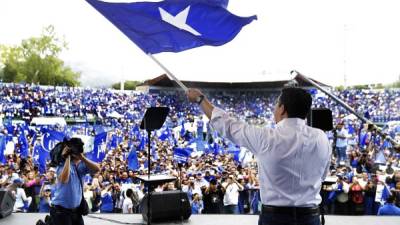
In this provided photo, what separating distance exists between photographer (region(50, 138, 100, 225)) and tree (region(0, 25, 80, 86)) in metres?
16.3

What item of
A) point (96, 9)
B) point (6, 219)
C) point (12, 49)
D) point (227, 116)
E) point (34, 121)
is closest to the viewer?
point (227, 116)

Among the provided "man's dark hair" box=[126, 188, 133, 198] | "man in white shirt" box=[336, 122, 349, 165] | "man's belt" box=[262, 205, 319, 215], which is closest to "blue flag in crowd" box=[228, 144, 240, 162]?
"man in white shirt" box=[336, 122, 349, 165]

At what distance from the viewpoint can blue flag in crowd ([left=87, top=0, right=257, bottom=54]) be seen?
7.27 ft

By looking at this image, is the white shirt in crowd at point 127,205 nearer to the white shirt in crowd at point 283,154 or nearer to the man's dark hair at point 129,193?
the man's dark hair at point 129,193

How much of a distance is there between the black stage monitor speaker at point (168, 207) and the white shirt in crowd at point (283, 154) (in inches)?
101

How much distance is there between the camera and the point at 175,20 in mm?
2242

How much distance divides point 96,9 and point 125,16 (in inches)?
6.1

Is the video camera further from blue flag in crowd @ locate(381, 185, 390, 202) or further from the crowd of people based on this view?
blue flag in crowd @ locate(381, 185, 390, 202)

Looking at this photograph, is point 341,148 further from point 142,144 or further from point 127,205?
point 127,205

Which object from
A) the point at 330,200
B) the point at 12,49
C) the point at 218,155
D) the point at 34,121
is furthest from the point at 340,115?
the point at 12,49

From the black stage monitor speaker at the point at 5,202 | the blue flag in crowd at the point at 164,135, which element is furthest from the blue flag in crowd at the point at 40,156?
the blue flag in crowd at the point at 164,135

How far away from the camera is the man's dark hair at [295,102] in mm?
1358

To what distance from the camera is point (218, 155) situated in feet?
28.8

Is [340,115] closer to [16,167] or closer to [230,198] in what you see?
[230,198]
